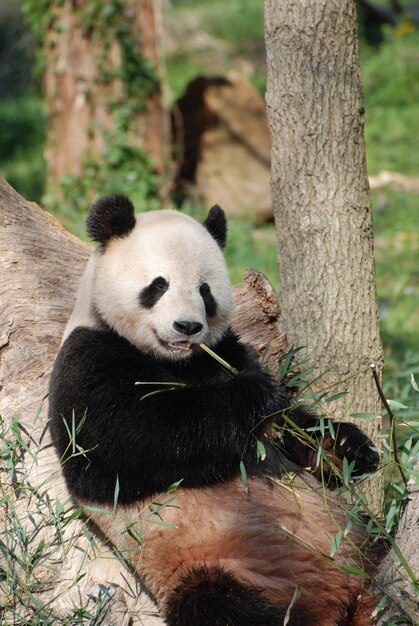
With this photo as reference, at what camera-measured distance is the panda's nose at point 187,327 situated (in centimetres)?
271

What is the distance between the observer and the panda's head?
2789mm

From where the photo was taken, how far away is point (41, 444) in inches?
124

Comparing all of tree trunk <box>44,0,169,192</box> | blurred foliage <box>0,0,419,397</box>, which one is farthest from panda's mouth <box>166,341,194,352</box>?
tree trunk <box>44,0,169,192</box>

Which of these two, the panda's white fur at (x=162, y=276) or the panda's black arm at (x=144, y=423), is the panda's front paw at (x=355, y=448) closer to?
the panda's black arm at (x=144, y=423)

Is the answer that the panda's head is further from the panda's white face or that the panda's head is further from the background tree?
the background tree

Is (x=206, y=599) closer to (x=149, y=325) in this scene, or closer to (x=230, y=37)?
(x=149, y=325)

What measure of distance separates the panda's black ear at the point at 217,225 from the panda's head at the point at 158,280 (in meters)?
0.15

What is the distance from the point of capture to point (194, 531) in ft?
9.00

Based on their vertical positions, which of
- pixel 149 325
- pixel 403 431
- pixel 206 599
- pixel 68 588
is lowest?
pixel 403 431

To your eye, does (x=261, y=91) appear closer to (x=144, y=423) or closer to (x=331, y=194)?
(x=331, y=194)

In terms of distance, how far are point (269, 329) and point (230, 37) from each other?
11.9 meters

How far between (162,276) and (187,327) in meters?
0.22

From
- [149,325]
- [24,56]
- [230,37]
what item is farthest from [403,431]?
[230,37]

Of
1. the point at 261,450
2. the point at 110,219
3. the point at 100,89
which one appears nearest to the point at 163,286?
the point at 110,219
